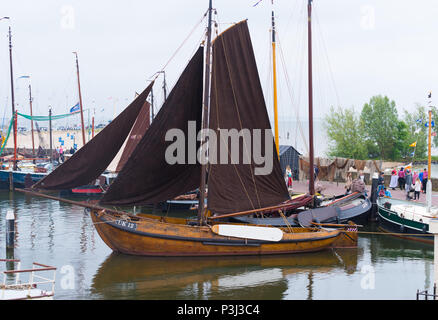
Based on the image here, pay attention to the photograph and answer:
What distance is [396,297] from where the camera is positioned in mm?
19094


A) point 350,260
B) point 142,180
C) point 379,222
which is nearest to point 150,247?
point 142,180

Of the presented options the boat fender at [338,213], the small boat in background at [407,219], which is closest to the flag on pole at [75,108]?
the boat fender at [338,213]

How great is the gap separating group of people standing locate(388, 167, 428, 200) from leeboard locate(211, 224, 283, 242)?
13047 millimetres

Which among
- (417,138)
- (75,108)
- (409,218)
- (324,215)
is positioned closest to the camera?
(409,218)

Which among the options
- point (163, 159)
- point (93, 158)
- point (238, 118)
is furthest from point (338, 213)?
point (93, 158)

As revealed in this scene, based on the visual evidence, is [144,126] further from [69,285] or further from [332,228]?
[69,285]

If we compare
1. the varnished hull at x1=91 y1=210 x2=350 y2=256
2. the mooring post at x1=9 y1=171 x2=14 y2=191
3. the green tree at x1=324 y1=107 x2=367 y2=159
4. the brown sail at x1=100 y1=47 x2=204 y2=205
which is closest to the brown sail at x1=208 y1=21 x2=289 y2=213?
the brown sail at x1=100 y1=47 x2=204 y2=205

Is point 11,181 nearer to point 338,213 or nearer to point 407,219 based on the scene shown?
point 338,213

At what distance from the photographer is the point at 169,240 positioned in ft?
75.1

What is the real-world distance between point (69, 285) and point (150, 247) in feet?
13.8

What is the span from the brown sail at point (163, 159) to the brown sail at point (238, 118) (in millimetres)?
826

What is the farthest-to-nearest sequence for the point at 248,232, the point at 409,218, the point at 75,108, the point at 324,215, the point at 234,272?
1. the point at 75,108
2. the point at 324,215
3. the point at 409,218
4. the point at 248,232
5. the point at 234,272

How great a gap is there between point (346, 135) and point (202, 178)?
41.7 m
